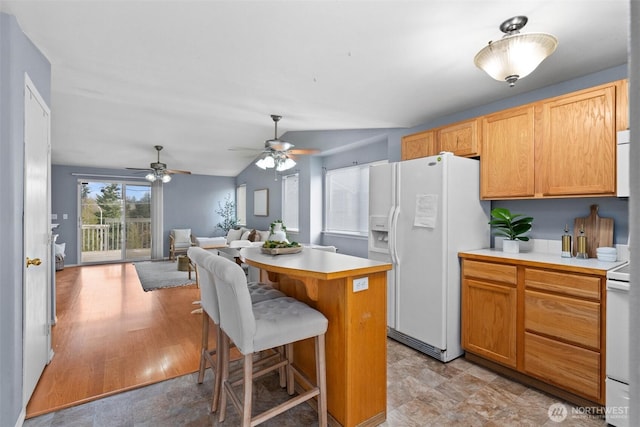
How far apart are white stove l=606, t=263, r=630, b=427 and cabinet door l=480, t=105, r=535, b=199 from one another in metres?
0.90

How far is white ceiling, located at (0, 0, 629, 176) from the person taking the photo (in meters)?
1.82

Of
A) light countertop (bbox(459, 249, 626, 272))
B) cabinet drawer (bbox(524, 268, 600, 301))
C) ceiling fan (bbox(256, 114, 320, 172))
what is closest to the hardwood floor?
ceiling fan (bbox(256, 114, 320, 172))

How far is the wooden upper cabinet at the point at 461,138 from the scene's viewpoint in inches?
113

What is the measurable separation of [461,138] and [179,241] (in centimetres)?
700

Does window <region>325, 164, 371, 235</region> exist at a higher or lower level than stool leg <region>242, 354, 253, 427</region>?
higher

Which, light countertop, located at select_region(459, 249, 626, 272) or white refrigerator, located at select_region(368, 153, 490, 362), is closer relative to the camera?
light countertop, located at select_region(459, 249, 626, 272)

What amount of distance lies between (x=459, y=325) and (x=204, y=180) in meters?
7.76

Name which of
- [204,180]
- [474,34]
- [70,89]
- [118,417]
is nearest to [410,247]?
[474,34]

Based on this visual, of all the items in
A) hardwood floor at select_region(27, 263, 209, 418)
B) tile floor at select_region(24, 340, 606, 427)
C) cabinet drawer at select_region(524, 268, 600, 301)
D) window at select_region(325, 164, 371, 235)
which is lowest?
tile floor at select_region(24, 340, 606, 427)

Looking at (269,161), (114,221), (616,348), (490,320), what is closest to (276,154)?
(269,161)

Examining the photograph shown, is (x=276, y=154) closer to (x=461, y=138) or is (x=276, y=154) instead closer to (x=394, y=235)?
(x=394, y=235)

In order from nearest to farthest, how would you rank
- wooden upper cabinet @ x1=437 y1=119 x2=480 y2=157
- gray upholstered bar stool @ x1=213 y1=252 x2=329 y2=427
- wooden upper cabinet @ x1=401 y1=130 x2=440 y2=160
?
1. gray upholstered bar stool @ x1=213 y1=252 x2=329 y2=427
2. wooden upper cabinet @ x1=437 y1=119 x2=480 y2=157
3. wooden upper cabinet @ x1=401 y1=130 x2=440 y2=160

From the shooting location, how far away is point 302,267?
70.7 inches

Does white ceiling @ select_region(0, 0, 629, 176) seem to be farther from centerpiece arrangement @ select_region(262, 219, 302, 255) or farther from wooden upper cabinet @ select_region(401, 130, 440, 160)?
centerpiece arrangement @ select_region(262, 219, 302, 255)
